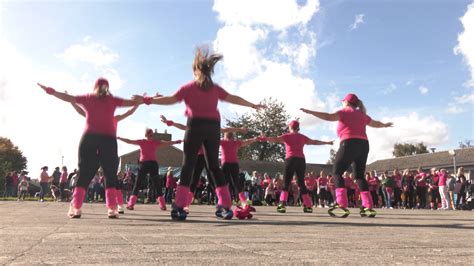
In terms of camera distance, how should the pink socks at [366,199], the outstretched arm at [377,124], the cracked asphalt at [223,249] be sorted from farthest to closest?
the outstretched arm at [377,124]
the pink socks at [366,199]
the cracked asphalt at [223,249]

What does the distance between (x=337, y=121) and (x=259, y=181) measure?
51.9 feet

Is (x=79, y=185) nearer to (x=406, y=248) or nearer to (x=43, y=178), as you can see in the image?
(x=406, y=248)

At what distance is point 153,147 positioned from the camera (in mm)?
9914

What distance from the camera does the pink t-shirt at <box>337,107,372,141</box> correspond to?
26.0 ft

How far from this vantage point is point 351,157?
786 centimetres

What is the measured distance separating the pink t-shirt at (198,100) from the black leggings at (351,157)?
9.21 feet

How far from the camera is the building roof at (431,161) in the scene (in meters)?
54.7

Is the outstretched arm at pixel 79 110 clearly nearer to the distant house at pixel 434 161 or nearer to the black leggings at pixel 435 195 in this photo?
the black leggings at pixel 435 195

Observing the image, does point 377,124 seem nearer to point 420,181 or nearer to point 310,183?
point 310,183

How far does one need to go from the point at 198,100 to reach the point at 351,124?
3.28 m

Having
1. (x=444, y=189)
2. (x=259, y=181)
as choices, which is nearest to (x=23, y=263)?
(x=444, y=189)

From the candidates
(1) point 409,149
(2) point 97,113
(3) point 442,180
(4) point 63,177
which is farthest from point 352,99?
(1) point 409,149

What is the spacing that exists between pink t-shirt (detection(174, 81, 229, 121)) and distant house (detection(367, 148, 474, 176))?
49.0 meters

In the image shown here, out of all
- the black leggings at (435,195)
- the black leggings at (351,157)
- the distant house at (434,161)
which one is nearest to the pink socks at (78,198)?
the black leggings at (351,157)
